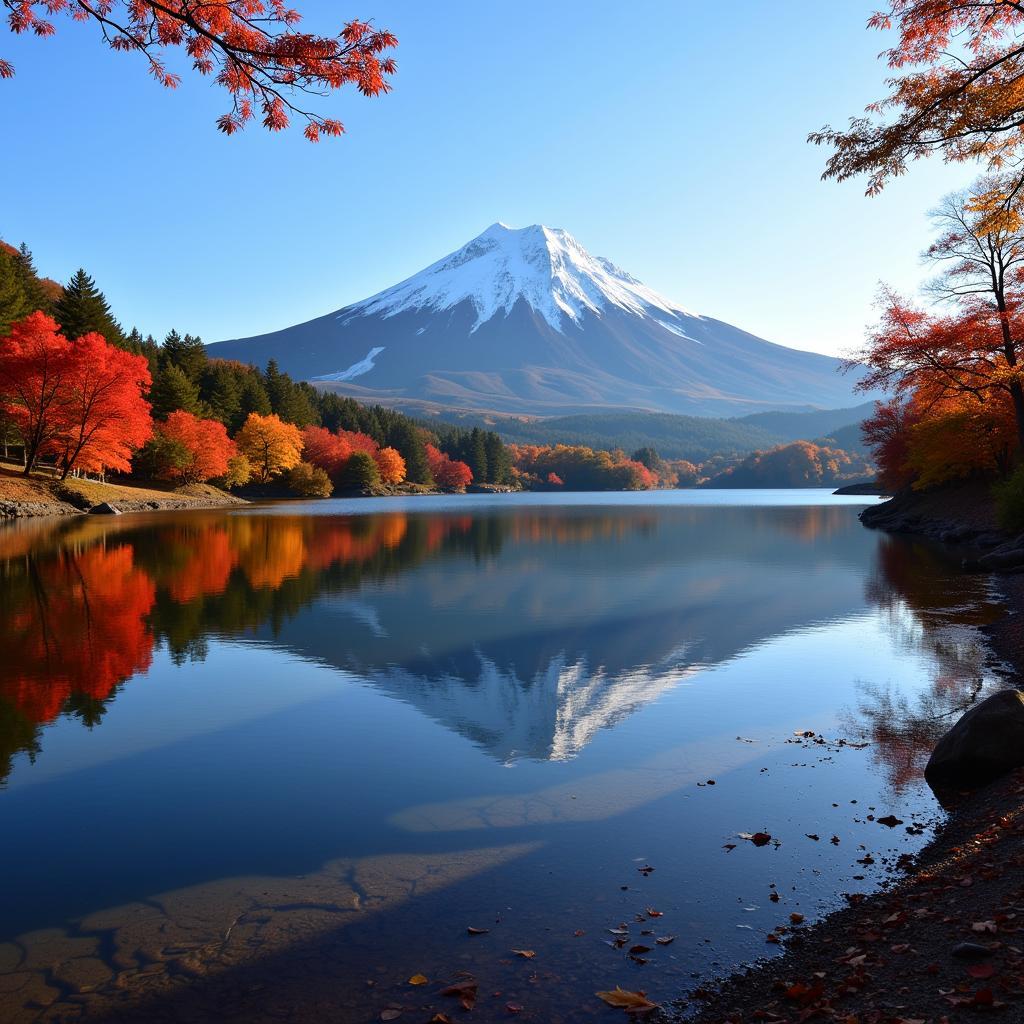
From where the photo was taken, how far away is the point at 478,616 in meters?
19.4

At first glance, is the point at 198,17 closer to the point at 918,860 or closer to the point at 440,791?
the point at 440,791

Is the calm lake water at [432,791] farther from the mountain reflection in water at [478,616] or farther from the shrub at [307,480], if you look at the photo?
the shrub at [307,480]

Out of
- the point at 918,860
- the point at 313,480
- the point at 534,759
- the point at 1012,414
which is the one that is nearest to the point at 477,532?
the point at 1012,414

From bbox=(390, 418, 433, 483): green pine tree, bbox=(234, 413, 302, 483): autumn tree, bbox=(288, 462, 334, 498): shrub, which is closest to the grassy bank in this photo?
bbox=(234, 413, 302, 483): autumn tree

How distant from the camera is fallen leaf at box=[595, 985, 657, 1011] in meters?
4.59

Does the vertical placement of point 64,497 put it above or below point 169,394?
below

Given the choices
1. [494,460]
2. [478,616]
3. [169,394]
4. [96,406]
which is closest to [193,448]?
[169,394]

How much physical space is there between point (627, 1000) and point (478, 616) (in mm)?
14830

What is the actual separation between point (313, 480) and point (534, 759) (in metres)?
93.6

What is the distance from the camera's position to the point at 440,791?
8.12m

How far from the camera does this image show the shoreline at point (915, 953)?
13.3 feet

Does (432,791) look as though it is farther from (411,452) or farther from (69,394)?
(411,452)

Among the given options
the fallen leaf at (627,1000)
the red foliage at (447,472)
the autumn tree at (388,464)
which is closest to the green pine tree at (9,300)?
the autumn tree at (388,464)

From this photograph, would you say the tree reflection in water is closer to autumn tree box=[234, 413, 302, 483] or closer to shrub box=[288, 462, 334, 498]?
autumn tree box=[234, 413, 302, 483]
